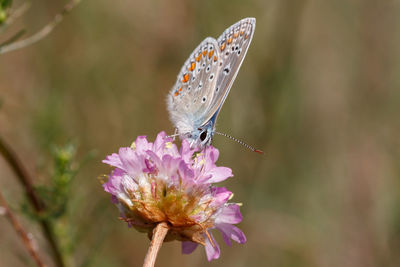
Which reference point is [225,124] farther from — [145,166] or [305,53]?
[145,166]

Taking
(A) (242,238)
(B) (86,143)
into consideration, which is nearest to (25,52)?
(B) (86,143)

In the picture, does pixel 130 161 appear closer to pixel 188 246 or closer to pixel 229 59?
pixel 188 246

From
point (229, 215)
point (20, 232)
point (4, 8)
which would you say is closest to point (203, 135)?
point (229, 215)

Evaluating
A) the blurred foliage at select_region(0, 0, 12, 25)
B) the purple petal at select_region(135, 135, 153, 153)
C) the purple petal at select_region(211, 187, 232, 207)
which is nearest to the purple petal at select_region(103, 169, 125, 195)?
the purple petal at select_region(135, 135, 153, 153)

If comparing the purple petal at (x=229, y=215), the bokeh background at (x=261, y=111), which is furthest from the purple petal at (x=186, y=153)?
the bokeh background at (x=261, y=111)

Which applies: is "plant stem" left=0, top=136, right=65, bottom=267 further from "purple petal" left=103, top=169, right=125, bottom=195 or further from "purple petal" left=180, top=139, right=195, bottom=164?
"purple petal" left=180, top=139, right=195, bottom=164

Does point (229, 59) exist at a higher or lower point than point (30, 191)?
higher
